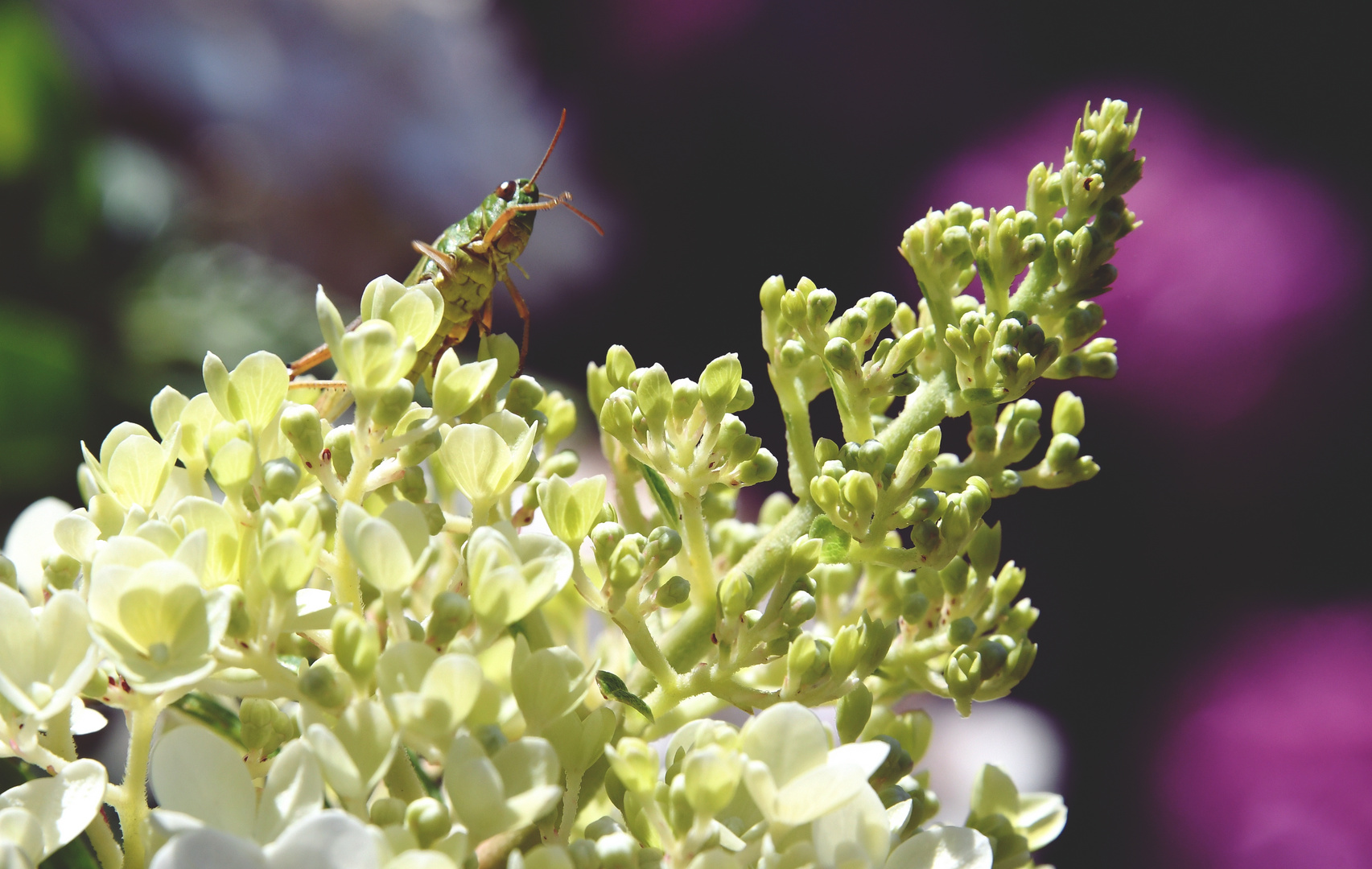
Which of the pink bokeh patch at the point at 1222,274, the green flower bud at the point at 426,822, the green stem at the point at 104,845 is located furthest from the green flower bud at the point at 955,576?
the pink bokeh patch at the point at 1222,274

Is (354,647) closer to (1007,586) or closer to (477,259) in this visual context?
(1007,586)

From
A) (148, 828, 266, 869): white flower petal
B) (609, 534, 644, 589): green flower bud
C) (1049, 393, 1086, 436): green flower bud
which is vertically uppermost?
(1049, 393, 1086, 436): green flower bud

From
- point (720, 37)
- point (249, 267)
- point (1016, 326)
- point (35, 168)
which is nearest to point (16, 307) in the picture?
point (35, 168)

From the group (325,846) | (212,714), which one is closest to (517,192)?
(212,714)

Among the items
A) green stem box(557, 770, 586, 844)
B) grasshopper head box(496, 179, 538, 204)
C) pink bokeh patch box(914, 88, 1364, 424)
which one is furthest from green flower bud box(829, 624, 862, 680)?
pink bokeh patch box(914, 88, 1364, 424)

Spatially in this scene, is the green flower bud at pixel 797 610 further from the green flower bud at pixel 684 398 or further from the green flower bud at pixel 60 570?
the green flower bud at pixel 60 570

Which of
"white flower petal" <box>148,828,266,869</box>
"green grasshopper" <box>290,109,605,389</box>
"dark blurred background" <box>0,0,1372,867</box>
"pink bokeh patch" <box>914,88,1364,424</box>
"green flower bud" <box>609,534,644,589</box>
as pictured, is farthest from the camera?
"pink bokeh patch" <box>914,88,1364,424</box>

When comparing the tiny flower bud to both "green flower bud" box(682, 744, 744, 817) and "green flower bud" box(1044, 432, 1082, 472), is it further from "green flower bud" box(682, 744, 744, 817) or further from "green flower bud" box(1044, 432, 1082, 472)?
"green flower bud" box(682, 744, 744, 817)

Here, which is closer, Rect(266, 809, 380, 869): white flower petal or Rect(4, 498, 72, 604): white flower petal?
Rect(266, 809, 380, 869): white flower petal
